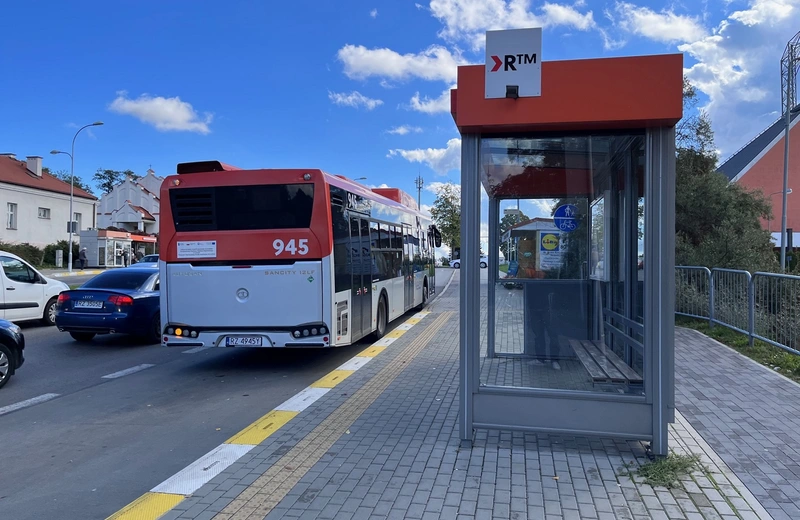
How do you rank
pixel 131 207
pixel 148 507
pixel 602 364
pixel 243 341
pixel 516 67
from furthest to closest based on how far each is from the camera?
1. pixel 131 207
2. pixel 243 341
3. pixel 602 364
4. pixel 516 67
5. pixel 148 507

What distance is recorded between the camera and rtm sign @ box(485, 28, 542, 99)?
14.3 ft

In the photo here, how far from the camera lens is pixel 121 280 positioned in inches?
438

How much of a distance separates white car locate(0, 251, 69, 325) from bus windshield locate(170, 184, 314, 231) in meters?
5.76

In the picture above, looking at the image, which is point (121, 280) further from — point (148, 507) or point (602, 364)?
point (602, 364)

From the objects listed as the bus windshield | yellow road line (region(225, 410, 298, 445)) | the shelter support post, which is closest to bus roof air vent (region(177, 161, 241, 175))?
the bus windshield

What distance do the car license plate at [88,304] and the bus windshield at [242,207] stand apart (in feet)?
11.2

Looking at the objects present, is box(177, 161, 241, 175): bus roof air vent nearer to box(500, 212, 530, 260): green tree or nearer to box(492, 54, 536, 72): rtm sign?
box(500, 212, 530, 260): green tree

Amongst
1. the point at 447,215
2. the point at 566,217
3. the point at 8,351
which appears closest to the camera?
the point at 566,217

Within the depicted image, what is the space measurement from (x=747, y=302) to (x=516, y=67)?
22.7 ft

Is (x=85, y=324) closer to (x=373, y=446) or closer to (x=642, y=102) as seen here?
(x=373, y=446)

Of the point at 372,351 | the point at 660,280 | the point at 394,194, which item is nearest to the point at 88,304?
the point at 372,351

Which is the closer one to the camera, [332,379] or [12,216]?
[332,379]

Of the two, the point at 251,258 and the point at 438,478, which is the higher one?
the point at 251,258

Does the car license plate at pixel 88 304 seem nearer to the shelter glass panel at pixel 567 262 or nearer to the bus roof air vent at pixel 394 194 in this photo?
the bus roof air vent at pixel 394 194
